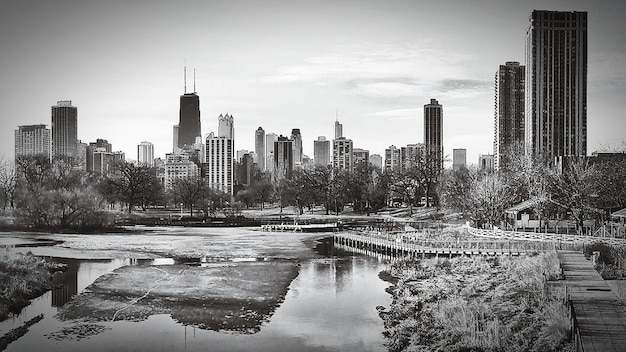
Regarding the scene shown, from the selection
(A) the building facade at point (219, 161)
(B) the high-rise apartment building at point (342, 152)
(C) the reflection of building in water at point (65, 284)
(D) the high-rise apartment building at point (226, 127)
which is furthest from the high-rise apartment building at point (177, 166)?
(C) the reflection of building in water at point (65, 284)

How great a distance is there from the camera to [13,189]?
30.3m

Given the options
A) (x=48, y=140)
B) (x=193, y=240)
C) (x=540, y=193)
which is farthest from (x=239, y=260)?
(x=540, y=193)

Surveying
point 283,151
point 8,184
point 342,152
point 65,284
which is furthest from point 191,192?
point 283,151

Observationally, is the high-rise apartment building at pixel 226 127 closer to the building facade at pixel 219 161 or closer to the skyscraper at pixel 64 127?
the building facade at pixel 219 161

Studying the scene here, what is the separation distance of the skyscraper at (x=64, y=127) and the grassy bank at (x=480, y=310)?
63.7 feet

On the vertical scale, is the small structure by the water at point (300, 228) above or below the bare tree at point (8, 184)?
below

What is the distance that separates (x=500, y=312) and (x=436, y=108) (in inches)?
2884

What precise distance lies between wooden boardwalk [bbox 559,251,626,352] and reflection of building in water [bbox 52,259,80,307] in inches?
643

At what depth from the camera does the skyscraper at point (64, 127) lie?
2956 cm

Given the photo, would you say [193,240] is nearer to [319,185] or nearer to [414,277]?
[414,277]

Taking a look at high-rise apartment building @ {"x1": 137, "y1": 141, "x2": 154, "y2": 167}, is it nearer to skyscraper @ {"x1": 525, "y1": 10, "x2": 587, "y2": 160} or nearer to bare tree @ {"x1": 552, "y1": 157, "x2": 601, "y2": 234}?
bare tree @ {"x1": 552, "y1": 157, "x2": 601, "y2": 234}

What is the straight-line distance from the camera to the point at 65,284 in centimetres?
2223

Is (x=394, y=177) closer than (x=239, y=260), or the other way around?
(x=239, y=260)

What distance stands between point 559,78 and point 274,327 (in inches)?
1498
